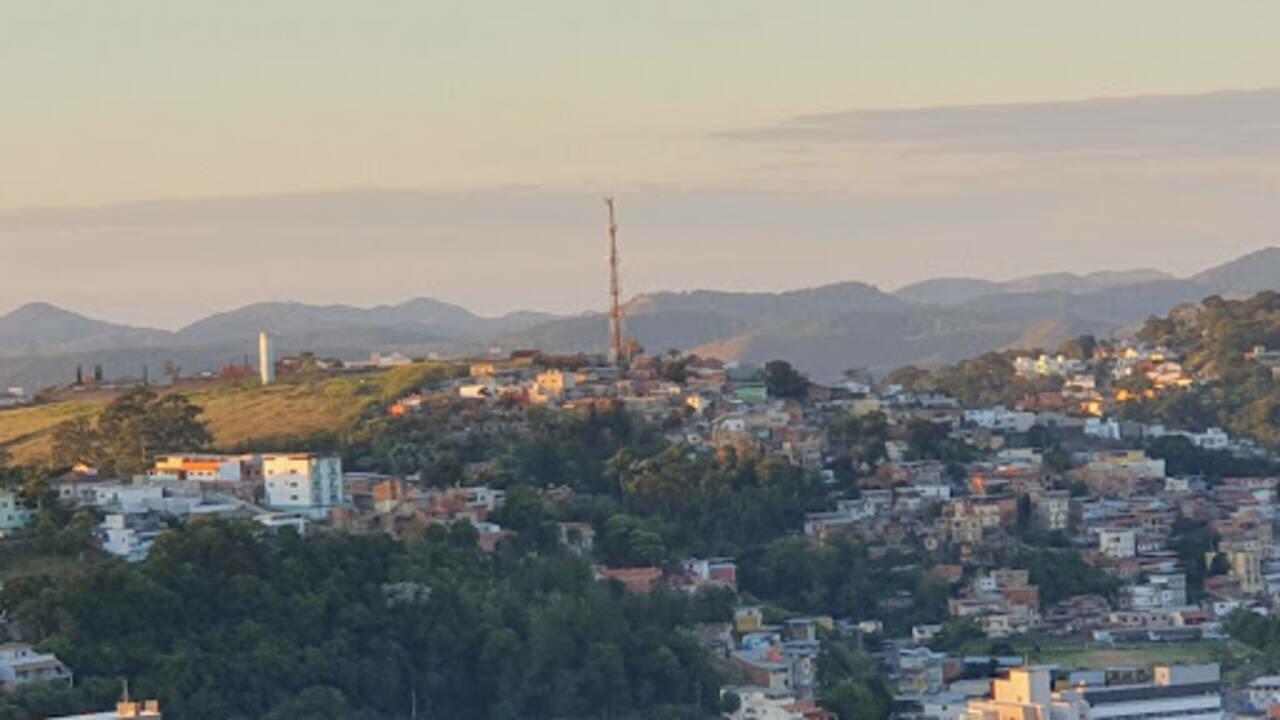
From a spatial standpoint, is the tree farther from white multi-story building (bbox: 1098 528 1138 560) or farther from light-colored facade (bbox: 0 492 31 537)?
light-colored facade (bbox: 0 492 31 537)

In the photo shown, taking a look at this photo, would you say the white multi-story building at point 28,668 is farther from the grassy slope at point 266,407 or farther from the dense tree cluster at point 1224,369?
the dense tree cluster at point 1224,369

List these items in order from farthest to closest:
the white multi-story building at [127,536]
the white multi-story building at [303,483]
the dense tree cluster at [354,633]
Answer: the white multi-story building at [303,483]
the white multi-story building at [127,536]
the dense tree cluster at [354,633]

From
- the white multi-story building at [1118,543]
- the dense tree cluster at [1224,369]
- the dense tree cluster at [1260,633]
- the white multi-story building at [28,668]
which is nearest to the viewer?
the white multi-story building at [28,668]

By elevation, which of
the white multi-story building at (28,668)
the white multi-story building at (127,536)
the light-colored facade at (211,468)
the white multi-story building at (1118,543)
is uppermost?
the light-colored facade at (211,468)

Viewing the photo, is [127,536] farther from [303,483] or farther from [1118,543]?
[1118,543]

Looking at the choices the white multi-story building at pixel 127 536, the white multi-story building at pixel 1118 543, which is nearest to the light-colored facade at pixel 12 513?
the white multi-story building at pixel 127 536

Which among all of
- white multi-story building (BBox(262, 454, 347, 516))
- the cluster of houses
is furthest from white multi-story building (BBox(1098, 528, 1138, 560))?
white multi-story building (BBox(262, 454, 347, 516))

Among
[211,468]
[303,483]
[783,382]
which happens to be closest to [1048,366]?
[783,382]

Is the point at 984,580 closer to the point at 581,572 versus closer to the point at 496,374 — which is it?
the point at 581,572
